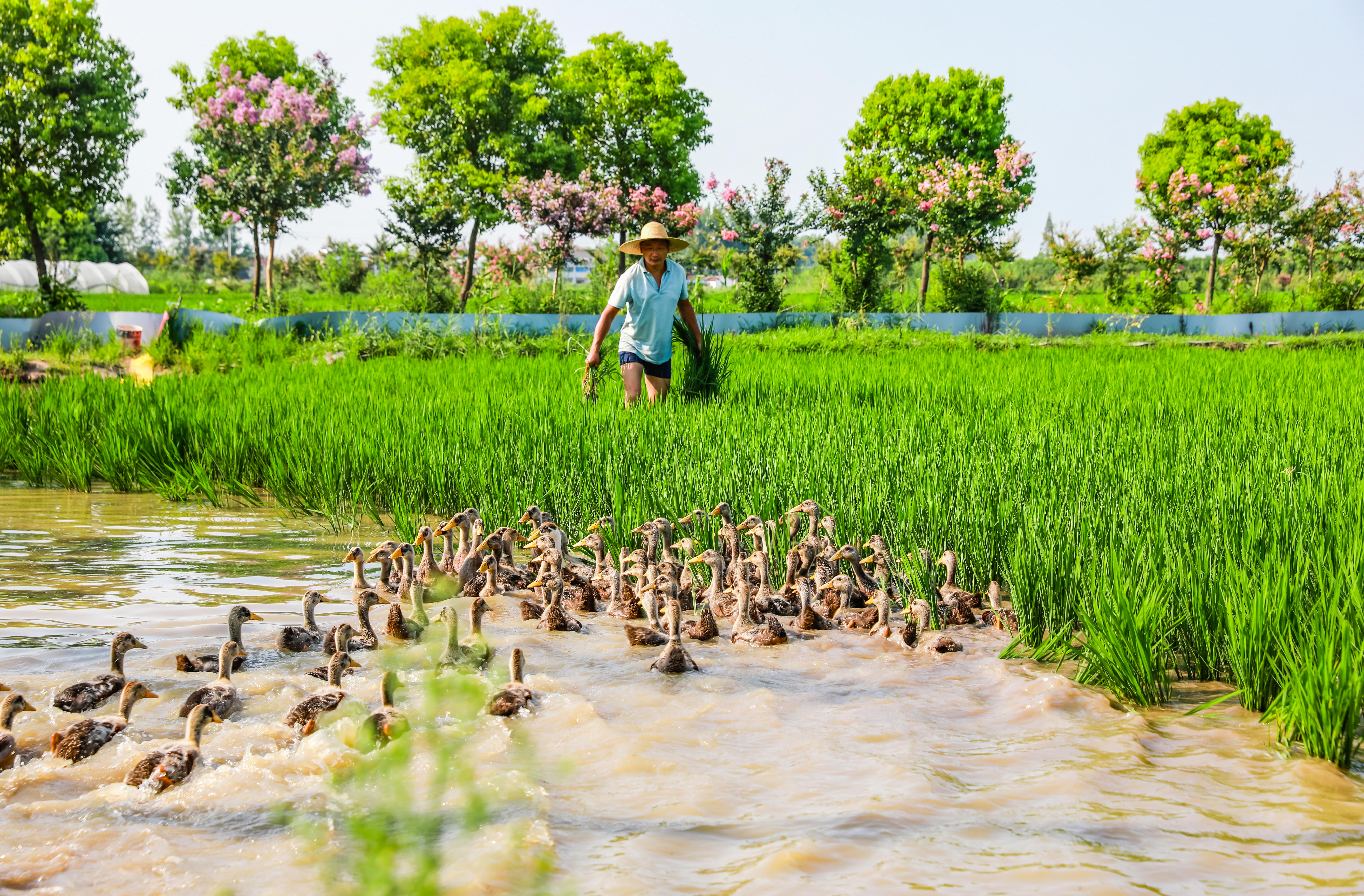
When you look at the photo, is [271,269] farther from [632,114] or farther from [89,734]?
[89,734]

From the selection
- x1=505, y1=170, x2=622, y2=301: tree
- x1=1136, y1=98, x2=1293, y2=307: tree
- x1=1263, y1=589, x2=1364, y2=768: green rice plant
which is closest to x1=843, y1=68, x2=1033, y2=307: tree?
x1=1136, y1=98, x2=1293, y2=307: tree

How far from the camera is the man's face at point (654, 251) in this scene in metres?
8.36

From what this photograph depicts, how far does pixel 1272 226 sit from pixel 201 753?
3770 centimetres

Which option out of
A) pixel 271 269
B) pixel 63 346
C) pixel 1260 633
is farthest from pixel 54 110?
pixel 1260 633

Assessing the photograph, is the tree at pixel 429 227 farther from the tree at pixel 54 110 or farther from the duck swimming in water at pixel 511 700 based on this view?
the duck swimming in water at pixel 511 700

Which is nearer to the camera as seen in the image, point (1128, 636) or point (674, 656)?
point (1128, 636)

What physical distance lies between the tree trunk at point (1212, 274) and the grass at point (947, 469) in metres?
22.6

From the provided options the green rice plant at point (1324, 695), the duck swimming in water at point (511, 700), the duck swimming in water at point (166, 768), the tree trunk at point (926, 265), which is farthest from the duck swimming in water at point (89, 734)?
the tree trunk at point (926, 265)

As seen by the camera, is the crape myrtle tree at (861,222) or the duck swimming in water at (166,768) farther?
the crape myrtle tree at (861,222)

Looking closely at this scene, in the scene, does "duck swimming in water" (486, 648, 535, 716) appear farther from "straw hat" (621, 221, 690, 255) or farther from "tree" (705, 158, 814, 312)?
"tree" (705, 158, 814, 312)

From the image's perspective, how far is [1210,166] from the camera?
40531 mm

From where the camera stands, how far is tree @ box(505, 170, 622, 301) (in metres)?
27.0

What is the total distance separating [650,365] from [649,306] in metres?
0.72

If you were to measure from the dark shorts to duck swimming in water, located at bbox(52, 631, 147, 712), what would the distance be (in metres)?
5.60
